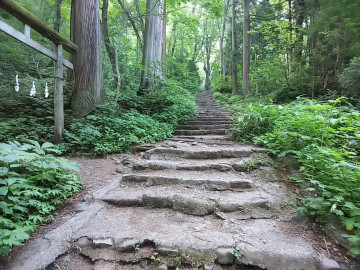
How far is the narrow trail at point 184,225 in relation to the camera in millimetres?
1865

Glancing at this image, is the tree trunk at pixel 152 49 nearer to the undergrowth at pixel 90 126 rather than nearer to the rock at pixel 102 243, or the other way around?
the undergrowth at pixel 90 126

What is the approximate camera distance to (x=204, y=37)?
93.1ft

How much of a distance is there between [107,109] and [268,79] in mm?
8836

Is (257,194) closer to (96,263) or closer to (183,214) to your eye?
(183,214)

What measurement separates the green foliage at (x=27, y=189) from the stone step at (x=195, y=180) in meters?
0.92

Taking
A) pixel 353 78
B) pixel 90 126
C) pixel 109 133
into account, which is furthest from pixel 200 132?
pixel 353 78

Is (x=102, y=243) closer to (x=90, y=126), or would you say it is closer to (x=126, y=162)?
(x=126, y=162)

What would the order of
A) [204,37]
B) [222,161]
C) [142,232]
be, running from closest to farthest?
[142,232]
[222,161]
[204,37]

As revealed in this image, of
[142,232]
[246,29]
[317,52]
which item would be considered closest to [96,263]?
[142,232]

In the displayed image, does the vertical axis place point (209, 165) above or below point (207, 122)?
below

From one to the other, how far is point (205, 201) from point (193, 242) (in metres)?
0.68

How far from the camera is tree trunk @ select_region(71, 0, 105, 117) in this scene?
18.4 feet

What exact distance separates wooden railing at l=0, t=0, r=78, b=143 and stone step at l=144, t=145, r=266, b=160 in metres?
2.21

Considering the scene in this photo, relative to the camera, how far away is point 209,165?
3701 mm
